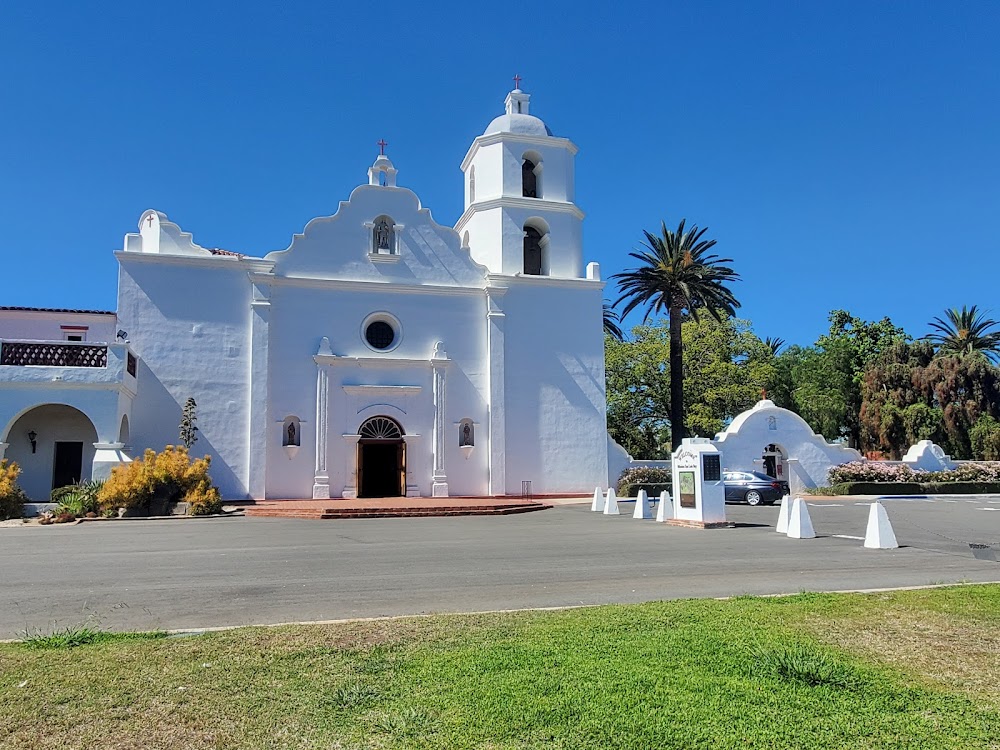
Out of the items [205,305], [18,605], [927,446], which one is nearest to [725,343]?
[927,446]

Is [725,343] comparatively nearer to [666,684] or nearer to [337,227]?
[337,227]

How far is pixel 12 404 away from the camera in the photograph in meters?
23.9

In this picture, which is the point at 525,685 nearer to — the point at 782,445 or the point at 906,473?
the point at 782,445

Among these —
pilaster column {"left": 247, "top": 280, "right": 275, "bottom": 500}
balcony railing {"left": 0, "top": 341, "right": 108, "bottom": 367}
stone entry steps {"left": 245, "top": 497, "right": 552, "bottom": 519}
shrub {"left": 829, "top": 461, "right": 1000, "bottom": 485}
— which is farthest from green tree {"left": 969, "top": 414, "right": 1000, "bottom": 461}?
balcony railing {"left": 0, "top": 341, "right": 108, "bottom": 367}

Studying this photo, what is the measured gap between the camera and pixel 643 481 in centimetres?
3241

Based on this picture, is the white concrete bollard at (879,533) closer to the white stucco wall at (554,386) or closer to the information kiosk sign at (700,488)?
the information kiosk sign at (700,488)

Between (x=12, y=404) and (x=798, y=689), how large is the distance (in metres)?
25.5

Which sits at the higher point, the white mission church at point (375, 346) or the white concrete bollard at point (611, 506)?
the white mission church at point (375, 346)

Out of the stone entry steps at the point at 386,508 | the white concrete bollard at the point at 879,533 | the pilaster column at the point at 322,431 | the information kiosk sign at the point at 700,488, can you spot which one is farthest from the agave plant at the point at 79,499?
the white concrete bollard at the point at 879,533

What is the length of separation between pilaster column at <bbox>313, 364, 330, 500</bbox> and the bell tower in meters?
8.61

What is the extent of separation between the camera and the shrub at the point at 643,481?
105 ft

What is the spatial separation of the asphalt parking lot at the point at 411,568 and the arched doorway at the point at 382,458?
11.3 m

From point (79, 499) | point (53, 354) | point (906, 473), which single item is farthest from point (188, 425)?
point (906, 473)

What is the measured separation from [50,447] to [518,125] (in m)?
22.0
